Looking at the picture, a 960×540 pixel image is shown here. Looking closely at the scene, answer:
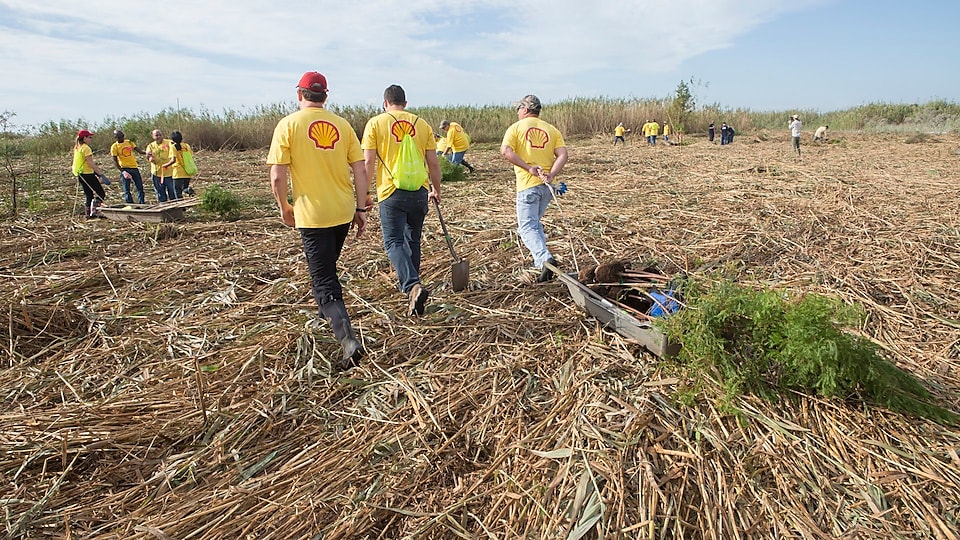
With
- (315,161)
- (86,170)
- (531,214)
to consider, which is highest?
(315,161)

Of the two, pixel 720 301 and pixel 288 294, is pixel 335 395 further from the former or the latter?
pixel 720 301

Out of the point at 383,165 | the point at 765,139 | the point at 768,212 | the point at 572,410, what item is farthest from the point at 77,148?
the point at 765,139

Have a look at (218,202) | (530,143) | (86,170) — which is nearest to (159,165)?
(86,170)

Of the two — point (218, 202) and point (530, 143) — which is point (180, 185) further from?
point (530, 143)

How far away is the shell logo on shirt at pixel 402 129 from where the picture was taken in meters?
3.88

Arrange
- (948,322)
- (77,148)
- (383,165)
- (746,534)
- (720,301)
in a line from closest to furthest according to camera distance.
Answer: (746,534), (720,301), (948,322), (383,165), (77,148)

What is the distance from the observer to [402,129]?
12.8ft

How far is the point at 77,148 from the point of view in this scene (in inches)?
320

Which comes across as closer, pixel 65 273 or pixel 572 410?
pixel 572 410

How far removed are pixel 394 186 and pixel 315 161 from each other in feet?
2.60

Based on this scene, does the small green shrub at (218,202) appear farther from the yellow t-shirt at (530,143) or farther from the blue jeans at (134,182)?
the yellow t-shirt at (530,143)

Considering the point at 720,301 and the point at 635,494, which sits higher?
the point at 720,301

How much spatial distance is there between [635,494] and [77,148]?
31.6 feet

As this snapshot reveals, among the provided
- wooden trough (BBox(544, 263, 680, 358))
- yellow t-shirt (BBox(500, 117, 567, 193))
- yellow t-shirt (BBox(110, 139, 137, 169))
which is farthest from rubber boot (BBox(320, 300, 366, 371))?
yellow t-shirt (BBox(110, 139, 137, 169))
